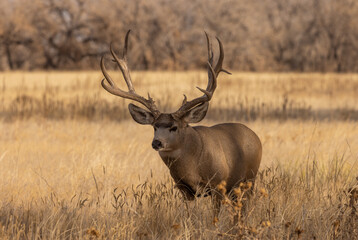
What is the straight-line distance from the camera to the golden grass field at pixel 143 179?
4305 mm

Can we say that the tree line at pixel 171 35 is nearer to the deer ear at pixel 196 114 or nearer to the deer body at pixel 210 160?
the deer body at pixel 210 160

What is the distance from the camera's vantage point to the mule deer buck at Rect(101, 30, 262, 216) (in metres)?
4.70

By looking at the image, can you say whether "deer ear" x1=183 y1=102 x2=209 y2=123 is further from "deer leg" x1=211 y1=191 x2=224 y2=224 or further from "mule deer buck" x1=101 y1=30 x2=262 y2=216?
"deer leg" x1=211 y1=191 x2=224 y2=224

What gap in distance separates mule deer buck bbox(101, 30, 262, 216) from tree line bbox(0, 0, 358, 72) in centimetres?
2917

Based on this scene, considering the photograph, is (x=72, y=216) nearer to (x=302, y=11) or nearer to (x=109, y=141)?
(x=109, y=141)

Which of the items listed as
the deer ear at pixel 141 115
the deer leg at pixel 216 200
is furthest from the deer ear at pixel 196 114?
the deer leg at pixel 216 200

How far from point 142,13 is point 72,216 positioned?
3603 centimetres

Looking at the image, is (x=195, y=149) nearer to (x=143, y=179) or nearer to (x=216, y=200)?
(x=216, y=200)

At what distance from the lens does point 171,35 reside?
131 ft

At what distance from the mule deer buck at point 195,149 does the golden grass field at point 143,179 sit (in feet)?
0.64

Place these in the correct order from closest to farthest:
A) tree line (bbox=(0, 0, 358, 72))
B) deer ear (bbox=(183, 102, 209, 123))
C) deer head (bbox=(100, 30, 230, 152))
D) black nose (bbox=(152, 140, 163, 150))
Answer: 1. black nose (bbox=(152, 140, 163, 150))
2. deer head (bbox=(100, 30, 230, 152))
3. deer ear (bbox=(183, 102, 209, 123))
4. tree line (bbox=(0, 0, 358, 72))

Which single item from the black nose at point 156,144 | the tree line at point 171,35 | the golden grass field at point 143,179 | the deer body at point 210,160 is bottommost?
the golden grass field at point 143,179

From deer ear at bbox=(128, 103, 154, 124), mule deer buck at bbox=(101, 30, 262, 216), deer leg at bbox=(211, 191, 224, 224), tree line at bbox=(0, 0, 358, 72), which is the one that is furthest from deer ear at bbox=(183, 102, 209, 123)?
tree line at bbox=(0, 0, 358, 72)

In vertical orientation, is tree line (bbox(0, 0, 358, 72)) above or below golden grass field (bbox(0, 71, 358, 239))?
above
